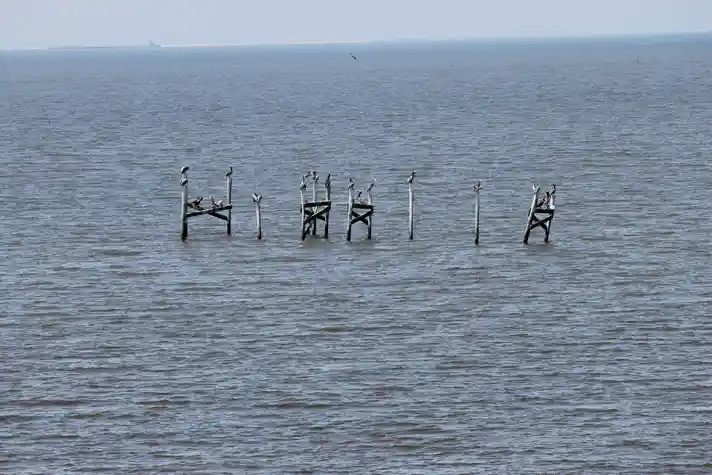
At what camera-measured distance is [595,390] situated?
1529 inches

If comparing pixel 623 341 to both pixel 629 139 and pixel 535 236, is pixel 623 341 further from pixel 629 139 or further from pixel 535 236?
pixel 629 139

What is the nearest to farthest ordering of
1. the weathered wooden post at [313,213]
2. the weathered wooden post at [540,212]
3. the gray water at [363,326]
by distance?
the gray water at [363,326]
the weathered wooden post at [540,212]
the weathered wooden post at [313,213]

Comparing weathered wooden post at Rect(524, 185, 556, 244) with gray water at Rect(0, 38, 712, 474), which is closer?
gray water at Rect(0, 38, 712, 474)

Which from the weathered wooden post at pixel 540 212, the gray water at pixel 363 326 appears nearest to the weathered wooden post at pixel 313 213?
the gray water at pixel 363 326

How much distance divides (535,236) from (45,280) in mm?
22964

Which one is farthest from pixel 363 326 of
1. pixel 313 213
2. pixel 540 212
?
pixel 313 213

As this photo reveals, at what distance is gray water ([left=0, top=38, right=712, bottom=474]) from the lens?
3494 cm

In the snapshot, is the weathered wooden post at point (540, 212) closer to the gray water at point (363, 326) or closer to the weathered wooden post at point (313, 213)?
the gray water at point (363, 326)

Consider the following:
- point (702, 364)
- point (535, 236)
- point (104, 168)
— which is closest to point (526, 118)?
point (104, 168)

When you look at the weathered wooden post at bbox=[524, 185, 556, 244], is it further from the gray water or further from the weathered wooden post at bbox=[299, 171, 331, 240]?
the weathered wooden post at bbox=[299, 171, 331, 240]

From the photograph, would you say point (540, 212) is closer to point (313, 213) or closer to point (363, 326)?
point (313, 213)

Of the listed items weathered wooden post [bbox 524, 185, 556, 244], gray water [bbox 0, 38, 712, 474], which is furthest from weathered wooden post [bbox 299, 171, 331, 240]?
weathered wooden post [bbox 524, 185, 556, 244]

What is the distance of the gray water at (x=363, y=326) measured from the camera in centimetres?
3494

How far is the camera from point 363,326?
4700cm
